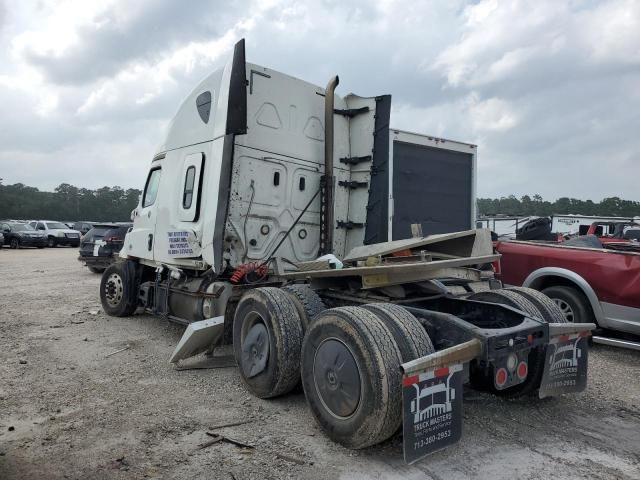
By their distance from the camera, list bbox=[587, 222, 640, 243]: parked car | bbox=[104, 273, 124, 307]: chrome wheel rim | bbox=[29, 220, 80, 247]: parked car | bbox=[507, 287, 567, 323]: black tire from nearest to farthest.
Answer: bbox=[507, 287, 567, 323]: black tire < bbox=[104, 273, 124, 307]: chrome wheel rim < bbox=[587, 222, 640, 243]: parked car < bbox=[29, 220, 80, 247]: parked car

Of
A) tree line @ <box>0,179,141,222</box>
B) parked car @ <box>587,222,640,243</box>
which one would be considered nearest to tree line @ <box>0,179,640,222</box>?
tree line @ <box>0,179,141,222</box>

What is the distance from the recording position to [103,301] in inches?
317

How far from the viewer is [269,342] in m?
4.26

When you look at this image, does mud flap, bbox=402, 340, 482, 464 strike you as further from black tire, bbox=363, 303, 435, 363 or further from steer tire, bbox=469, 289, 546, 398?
steer tire, bbox=469, 289, 546, 398

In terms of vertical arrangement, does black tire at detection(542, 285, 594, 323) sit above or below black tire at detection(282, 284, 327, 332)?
below

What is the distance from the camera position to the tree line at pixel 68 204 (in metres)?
65.1

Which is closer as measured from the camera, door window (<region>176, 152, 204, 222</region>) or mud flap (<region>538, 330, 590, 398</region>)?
mud flap (<region>538, 330, 590, 398</region>)

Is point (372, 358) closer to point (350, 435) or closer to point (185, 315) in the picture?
Answer: point (350, 435)

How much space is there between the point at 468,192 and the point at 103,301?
6198 millimetres

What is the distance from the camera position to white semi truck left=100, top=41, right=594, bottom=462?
10.5 ft

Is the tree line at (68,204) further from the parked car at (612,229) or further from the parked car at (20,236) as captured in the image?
the parked car at (612,229)

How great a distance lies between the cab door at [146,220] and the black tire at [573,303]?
5.68 meters

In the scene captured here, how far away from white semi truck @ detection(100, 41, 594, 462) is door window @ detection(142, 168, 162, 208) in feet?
0.12

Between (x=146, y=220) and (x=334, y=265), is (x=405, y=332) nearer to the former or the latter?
(x=334, y=265)
